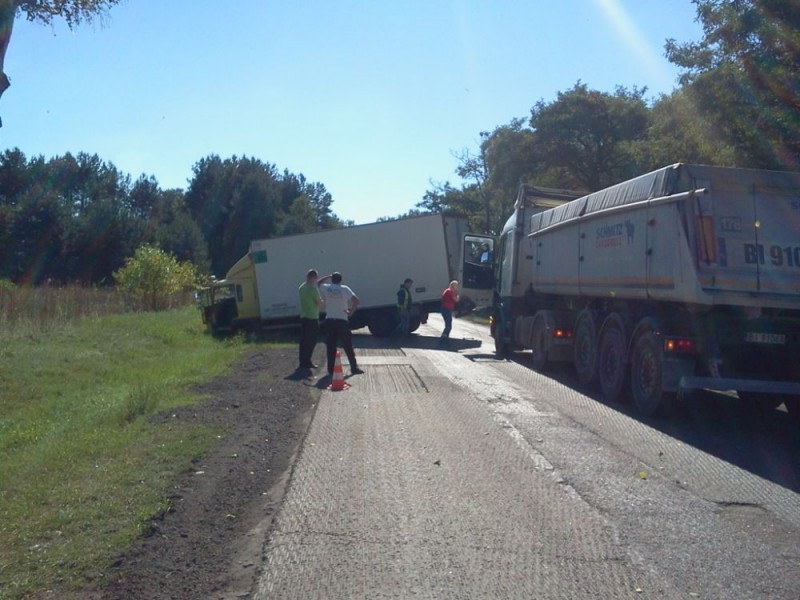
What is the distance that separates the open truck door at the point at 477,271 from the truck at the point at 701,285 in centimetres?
998

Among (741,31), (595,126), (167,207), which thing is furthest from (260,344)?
(167,207)

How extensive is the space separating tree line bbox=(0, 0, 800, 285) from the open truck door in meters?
5.47

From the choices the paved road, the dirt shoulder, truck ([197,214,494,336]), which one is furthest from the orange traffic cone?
truck ([197,214,494,336])

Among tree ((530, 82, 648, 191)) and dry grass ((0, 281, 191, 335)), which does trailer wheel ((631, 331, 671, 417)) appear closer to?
dry grass ((0, 281, 191, 335))

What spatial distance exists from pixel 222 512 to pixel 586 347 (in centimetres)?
901

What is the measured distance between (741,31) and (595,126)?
2332 cm

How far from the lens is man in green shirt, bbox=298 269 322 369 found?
16469mm

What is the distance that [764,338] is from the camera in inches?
419

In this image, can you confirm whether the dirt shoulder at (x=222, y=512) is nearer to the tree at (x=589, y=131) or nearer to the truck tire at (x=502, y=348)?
the truck tire at (x=502, y=348)

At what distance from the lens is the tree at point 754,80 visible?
1552 cm

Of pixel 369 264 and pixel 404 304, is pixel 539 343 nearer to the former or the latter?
pixel 404 304

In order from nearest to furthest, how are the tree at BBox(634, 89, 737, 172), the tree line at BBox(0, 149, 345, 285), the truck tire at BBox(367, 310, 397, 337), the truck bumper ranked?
the truck bumper → the tree at BBox(634, 89, 737, 172) → the truck tire at BBox(367, 310, 397, 337) → the tree line at BBox(0, 149, 345, 285)

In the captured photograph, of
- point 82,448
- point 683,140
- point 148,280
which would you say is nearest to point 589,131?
point 683,140

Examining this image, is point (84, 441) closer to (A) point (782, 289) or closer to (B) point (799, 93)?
(A) point (782, 289)
